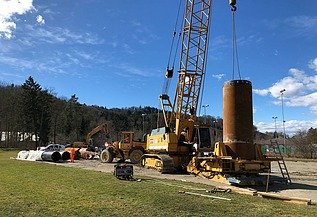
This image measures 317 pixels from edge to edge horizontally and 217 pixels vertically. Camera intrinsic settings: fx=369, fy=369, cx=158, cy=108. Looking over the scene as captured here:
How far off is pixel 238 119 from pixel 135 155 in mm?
17516

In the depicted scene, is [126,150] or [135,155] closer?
[135,155]

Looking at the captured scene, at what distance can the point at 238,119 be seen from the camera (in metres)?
18.0

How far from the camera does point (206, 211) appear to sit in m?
9.70

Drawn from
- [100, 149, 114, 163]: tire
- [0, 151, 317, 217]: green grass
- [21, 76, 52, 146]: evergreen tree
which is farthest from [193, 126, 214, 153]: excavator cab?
[21, 76, 52, 146]: evergreen tree

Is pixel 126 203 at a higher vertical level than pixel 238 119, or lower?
lower

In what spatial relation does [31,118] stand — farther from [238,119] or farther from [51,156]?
[238,119]

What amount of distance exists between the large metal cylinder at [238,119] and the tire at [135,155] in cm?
1633

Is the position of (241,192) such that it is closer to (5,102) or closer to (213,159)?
(213,159)

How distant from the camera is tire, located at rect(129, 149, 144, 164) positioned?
111 ft

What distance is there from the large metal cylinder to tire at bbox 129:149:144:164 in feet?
53.6

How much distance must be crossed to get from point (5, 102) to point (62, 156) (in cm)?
5597

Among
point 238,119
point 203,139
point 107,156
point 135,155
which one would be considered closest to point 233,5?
point 238,119

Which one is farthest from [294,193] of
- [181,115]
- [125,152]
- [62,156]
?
[62,156]

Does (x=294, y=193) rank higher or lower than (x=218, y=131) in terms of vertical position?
lower
